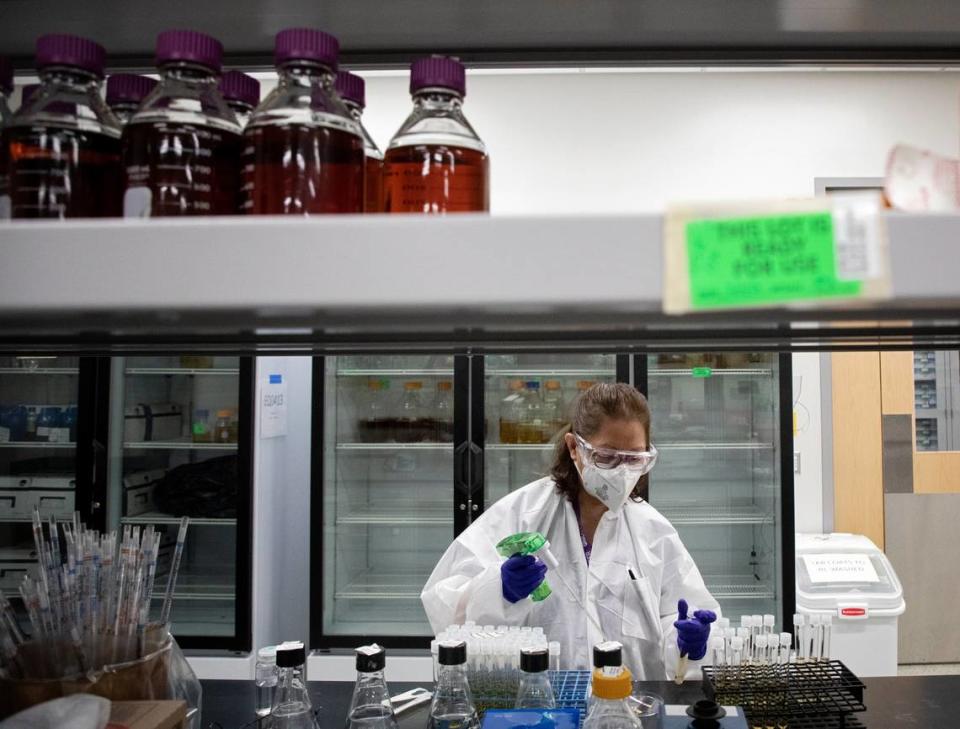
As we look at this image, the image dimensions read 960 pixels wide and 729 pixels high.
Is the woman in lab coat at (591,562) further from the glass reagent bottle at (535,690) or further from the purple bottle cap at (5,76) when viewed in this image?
the purple bottle cap at (5,76)

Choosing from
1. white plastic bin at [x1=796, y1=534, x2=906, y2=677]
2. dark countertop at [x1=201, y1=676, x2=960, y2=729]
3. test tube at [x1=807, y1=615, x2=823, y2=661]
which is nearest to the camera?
dark countertop at [x1=201, y1=676, x2=960, y2=729]

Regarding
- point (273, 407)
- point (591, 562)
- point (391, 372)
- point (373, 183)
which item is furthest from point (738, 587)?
point (373, 183)

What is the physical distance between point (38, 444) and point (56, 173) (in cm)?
363

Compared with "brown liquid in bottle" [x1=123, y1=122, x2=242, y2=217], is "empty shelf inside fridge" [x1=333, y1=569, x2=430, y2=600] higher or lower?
lower

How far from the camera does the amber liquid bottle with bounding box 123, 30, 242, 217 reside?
2.22 ft

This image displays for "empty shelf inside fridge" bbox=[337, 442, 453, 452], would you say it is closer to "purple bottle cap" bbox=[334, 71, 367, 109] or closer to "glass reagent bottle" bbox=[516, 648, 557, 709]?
"glass reagent bottle" bbox=[516, 648, 557, 709]

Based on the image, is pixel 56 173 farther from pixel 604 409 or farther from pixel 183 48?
pixel 604 409

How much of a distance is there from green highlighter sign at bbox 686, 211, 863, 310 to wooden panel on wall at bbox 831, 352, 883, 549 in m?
4.30

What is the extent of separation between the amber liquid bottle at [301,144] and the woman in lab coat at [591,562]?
5.48 ft

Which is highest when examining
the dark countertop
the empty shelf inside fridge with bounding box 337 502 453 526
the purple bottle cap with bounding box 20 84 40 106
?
the purple bottle cap with bounding box 20 84 40 106

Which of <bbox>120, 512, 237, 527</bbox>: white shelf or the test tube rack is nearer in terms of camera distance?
the test tube rack

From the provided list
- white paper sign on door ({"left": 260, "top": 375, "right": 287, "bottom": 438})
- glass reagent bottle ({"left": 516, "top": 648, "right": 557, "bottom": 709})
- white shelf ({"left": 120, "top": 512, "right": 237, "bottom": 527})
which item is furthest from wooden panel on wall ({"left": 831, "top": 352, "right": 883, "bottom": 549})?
glass reagent bottle ({"left": 516, "top": 648, "right": 557, "bottom": 709})

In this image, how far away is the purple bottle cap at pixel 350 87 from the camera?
84 centimetres

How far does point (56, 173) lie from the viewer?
0.67m
